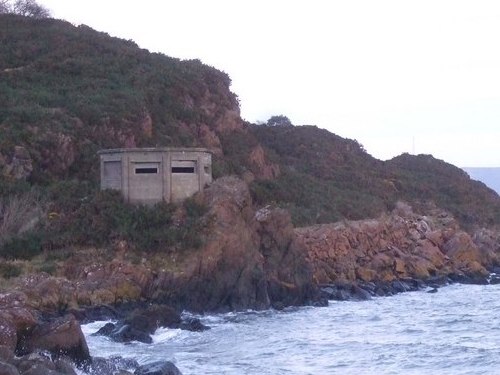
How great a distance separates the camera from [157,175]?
43969mm

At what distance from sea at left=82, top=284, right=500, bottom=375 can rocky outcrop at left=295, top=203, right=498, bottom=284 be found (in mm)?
8811

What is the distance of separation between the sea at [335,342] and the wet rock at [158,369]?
8.15ft

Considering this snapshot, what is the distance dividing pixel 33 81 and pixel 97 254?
30.4 meters

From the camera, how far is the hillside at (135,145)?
44.0 metres

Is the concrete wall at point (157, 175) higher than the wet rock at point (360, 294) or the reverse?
higher

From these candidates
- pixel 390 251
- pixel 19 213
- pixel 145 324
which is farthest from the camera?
pixel 390 251

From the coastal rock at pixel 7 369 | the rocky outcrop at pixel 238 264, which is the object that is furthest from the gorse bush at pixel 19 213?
the coastal rock at pixel 7 369

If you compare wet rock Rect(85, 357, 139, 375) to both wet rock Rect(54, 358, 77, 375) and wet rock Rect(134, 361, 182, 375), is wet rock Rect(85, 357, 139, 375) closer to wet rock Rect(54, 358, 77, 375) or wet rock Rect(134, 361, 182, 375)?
wet rock Rect(134, 361, 182, 375)

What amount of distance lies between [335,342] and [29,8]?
7685cm

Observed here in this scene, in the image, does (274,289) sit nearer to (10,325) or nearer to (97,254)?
(97,254)

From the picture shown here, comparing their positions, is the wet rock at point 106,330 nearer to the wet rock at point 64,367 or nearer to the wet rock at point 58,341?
the wet rock at point 58,341

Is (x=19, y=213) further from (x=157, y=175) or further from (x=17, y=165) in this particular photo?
(x=17, y=165)

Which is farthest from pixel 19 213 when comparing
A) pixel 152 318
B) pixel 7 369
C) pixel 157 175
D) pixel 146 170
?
pixel 7 369

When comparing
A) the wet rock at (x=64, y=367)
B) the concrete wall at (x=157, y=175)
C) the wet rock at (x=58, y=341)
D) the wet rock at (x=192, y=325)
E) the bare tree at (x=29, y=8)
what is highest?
the bare tree at (x=29, y=8)
